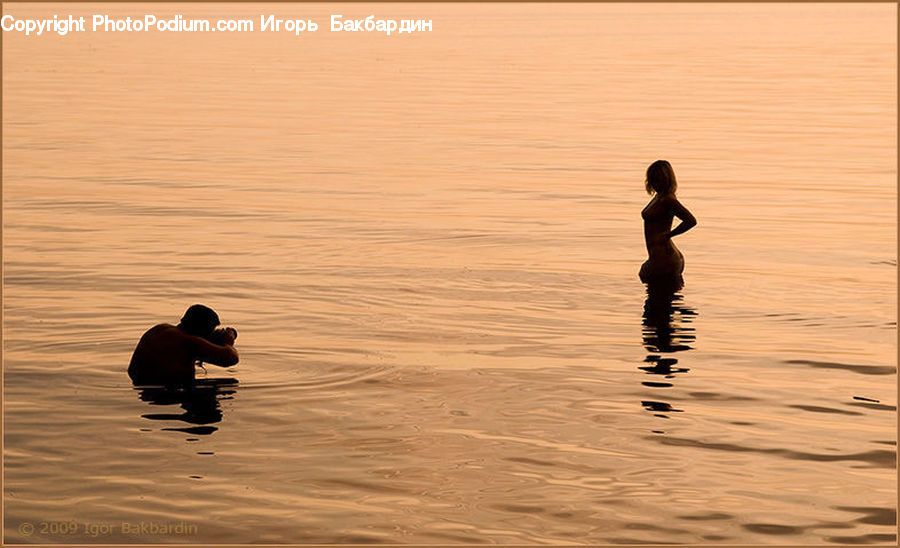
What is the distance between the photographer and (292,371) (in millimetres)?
12828

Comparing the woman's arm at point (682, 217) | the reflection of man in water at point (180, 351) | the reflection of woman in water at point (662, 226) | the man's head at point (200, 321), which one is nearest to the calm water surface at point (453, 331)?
the reflection of man in water at point (180, 351)

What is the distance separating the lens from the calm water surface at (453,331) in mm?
9430

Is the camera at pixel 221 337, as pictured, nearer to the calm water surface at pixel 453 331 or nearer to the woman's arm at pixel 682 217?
the calm water surface at pixel 453 331

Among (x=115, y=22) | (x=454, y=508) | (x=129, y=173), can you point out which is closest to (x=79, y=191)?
(x=129, y=173)

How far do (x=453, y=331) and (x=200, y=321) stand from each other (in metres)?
3.05

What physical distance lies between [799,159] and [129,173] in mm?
12725

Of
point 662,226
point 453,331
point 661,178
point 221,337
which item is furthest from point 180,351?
point 661,178

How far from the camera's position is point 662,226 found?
16.5 metres

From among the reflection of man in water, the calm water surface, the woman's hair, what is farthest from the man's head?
the woman's hair

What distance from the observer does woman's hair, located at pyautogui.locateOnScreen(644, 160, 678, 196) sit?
16516 millimetres

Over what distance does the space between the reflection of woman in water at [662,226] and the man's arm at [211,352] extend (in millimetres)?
5918

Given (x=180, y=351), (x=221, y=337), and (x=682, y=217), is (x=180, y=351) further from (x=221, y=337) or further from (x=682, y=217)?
(x=682, y=217)

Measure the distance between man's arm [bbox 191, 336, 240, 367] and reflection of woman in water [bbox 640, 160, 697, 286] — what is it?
592 centimetres

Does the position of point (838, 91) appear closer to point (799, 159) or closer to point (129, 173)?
point (799, 159)
